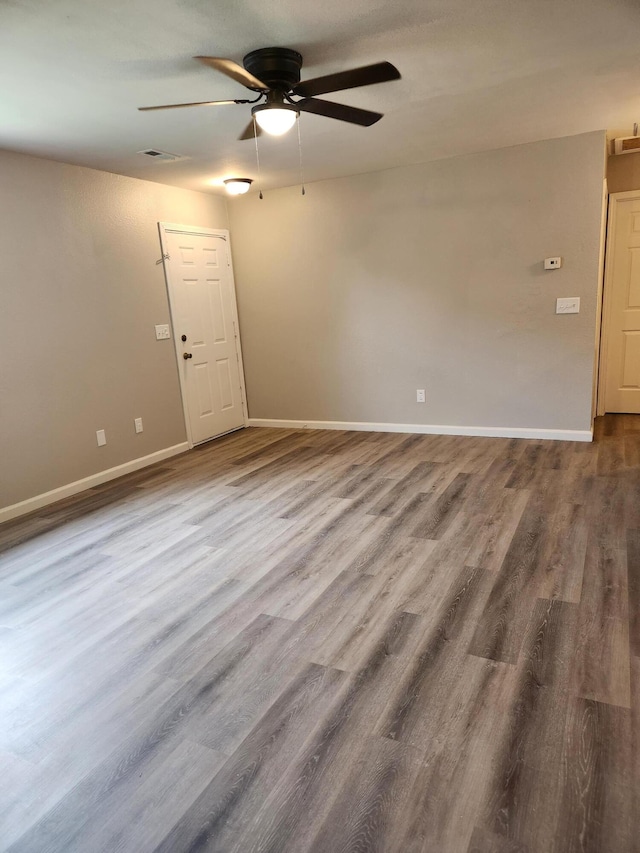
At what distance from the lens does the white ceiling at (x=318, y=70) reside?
2.14 m

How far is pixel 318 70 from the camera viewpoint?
2715 mm

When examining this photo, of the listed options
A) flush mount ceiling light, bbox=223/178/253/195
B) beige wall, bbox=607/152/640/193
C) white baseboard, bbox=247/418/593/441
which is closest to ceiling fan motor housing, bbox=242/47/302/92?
flush mount ceiling light, bbox=223/178/253/195

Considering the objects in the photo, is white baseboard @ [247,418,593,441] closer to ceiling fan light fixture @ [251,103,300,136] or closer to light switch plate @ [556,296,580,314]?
light switch plate @ [556,296,580,314]

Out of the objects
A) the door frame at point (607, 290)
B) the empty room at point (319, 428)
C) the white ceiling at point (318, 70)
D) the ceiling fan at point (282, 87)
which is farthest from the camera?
the door frame at point (607, 290)

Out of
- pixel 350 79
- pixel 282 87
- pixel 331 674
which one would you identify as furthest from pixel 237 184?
pixel 331 674

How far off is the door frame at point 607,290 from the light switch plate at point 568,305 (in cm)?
107

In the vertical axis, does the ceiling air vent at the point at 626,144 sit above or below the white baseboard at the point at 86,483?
above

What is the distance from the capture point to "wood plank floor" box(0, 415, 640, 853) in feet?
4.75

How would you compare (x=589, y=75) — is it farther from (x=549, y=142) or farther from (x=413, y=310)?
(x=413, y=310)

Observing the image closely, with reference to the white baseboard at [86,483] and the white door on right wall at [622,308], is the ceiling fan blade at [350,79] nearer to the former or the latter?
the white baseboard at [86,483]

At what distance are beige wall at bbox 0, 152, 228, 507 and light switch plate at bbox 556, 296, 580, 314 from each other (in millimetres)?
3600

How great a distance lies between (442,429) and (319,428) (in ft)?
4.60

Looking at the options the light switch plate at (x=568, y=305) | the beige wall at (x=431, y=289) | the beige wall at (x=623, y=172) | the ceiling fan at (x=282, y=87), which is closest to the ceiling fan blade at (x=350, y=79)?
the ceiling fan at (x=282, y=87)

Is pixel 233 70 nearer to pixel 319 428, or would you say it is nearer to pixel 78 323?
pixel 78 323
